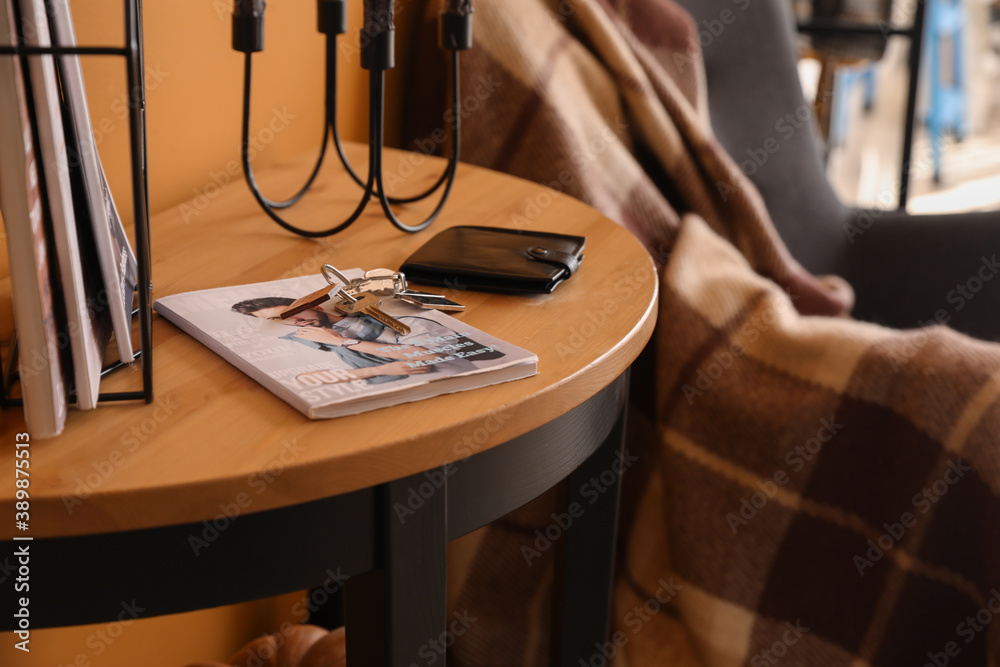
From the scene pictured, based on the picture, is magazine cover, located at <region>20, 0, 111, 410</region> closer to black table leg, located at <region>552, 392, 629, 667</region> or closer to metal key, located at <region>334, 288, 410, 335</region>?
metal key, located at <region>334, 288, 410, 335</region>

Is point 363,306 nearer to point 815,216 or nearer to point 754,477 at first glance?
point 754,477

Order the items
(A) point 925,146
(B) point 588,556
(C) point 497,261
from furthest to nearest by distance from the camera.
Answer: (A) point 925,146 → (B) point 588,556 → (C) point 497,261

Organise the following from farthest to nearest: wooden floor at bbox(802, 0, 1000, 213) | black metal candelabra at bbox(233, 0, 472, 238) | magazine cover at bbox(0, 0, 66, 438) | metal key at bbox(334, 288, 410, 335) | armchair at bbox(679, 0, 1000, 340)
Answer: wooden floor at bbox(802, 0, 1000, 213) → armchair at bbox(679, 0, 1000, 340) → black metal candelabra at bbox(233, 0, 472, 238) → metal key at bbox(334, 288, 410, 335) → magazine cover at bbox(0, 0, 66, 438)

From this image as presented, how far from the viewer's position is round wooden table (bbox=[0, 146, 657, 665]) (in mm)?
398

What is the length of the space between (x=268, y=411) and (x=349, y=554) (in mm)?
88

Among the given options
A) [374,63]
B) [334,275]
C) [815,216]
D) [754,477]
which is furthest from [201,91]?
[815,216]

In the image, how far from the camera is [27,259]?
393 mm

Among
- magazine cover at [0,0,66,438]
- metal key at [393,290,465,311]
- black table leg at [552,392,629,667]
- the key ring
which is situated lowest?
black table leg at [552,392,629,667]

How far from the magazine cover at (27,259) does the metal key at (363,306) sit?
0.19m

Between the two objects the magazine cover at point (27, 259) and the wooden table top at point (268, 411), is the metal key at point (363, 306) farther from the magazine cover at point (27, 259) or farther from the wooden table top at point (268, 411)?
the magazine cover at point (27, 259)

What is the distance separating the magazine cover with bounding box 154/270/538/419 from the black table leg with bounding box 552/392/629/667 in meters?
0.24

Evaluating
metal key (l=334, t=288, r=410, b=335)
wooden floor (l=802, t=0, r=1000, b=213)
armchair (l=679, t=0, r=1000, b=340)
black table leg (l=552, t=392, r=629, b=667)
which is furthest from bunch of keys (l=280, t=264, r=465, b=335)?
wooden floor (l=802, t=0, r=1000, b=213)

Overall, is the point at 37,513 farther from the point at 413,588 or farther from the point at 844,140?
the point at 844,140

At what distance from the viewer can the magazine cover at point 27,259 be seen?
14.7 inches
